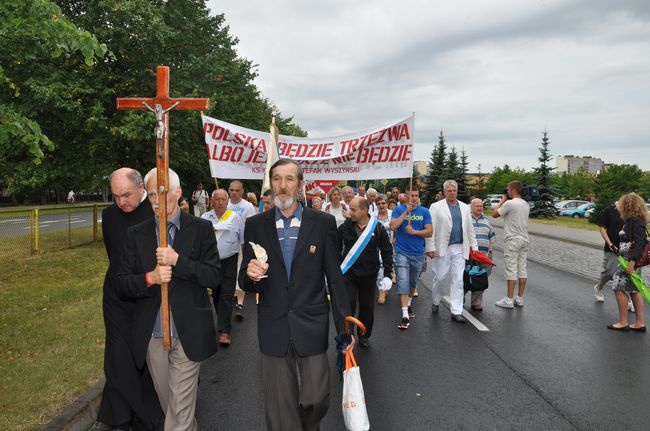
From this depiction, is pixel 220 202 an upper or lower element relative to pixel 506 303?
upper

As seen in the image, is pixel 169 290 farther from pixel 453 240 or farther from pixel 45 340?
pixel 453 240

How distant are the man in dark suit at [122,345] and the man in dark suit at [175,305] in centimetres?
28

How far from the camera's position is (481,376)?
4.95m

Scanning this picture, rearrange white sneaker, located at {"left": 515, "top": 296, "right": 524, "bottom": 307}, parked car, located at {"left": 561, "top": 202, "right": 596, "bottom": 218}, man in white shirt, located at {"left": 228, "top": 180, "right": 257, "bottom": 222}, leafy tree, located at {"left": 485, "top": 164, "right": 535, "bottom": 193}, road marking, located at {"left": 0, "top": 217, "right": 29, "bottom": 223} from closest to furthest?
man in white shirt, located at {"left": 228, "top": 180, "right": 257, "bottom": 222}
white sneaker, located at {"left": 515, "top": 296, "right": 524, "bottom": 307}
road marking, located at {"left": 0, "top": 217, "right": 29, "bottom": 223}
parked car, located at {"left": 561, "top": 202, "right": 596, "bottom": 218}
leafy tree, located at {"left": 485, "top": 164, "right": 535, "bottom": 193}

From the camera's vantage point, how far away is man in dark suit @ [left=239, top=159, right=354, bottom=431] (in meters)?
2.99

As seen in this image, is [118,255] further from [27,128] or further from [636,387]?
[636,387]

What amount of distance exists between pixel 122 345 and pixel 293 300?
127cm

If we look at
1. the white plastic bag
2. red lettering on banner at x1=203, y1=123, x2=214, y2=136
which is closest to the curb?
the white plastic bag

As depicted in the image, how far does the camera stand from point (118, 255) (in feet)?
11.5

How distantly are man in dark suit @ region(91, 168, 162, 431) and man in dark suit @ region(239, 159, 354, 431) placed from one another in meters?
0.92

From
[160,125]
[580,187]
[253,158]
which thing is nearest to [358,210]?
[160,125]

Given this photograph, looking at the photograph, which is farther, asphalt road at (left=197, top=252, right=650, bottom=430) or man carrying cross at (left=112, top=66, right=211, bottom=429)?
asphalt road at (left=197, top=252, right=650, bottom=430)

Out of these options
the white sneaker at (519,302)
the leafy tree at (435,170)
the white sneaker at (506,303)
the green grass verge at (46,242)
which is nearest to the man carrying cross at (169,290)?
the white sneaker at (506,303)

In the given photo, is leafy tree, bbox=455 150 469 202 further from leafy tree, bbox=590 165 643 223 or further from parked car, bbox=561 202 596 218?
leafy tree, bbox=590 165 643 223
